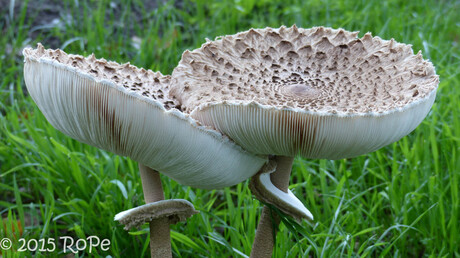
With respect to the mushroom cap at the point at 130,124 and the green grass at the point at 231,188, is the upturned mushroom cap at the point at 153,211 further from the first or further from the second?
the green grass at the point at 231,188

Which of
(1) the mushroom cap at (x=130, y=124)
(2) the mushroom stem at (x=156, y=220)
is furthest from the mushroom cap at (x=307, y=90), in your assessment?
(2) the mushroom stem at (x=156, y=220)

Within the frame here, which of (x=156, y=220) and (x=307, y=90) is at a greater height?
(x=307, y=90)

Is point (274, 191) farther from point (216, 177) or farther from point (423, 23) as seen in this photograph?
point (423, 23)

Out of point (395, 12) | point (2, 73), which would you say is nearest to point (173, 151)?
point (2, 73)

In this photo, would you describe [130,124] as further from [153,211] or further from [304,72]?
[304,72]

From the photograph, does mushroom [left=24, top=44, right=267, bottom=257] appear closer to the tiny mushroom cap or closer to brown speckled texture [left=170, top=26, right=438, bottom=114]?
the tiny mushroom cap

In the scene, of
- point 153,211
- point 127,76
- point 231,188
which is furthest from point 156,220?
point 231,188
